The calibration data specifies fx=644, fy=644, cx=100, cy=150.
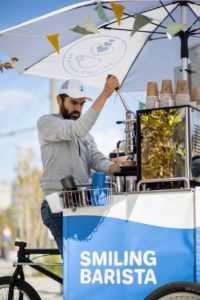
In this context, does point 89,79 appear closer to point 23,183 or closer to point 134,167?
point 134,167

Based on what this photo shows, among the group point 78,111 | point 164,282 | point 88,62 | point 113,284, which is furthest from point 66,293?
point 88,62

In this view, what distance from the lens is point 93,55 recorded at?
523cm

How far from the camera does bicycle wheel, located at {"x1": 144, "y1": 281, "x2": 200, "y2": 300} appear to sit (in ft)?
9.41

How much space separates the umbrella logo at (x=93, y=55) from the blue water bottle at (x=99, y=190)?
2037 millimetres

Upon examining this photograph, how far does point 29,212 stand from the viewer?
12.5 metres

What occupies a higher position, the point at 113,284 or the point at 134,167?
the point at 134,167

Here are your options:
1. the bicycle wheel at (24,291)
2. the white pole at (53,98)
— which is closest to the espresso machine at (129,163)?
the bicycle wheel at (24,291)

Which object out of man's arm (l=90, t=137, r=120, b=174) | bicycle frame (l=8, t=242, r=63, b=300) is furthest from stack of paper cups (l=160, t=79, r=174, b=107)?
bicycle frame (l=8, t=242, r=63, b=300)

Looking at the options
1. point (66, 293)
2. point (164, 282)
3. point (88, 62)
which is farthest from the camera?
point (88, 62)

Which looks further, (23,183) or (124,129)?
(23,183)

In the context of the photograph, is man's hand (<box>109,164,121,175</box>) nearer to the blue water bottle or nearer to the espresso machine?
the espresso machine

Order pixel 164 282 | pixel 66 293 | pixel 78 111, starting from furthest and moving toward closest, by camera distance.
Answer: pixel 78 111
pixel 66 293
pixel 164 282

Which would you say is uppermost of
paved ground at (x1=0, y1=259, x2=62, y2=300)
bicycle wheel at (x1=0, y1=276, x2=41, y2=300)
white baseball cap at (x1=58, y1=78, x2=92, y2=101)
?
white baseball cap at (x1=58, y1=78, x2=92, y2=101)

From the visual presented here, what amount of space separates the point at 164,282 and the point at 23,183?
965cm
